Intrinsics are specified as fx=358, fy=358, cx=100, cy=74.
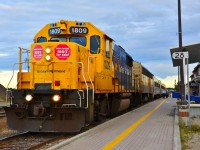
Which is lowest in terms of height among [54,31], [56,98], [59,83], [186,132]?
[186,132]

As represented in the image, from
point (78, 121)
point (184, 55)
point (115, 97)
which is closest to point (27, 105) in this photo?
point (78, 121)

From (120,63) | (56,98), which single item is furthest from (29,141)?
(120,63)

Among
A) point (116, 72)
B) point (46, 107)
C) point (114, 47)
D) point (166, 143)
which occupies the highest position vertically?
point (114, 47)

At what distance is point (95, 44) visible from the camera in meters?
14.2

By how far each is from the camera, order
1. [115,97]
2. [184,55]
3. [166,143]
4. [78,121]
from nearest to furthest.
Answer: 1. [166,143]
2. [78,121]
3. [184,55]
4. [115,97]

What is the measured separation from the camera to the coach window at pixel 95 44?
14133 millimetres

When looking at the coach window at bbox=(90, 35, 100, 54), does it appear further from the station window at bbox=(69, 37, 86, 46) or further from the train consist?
the station window at bbox=(69, 37, 86, 46)

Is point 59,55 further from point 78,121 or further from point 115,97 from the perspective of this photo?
point 115,97

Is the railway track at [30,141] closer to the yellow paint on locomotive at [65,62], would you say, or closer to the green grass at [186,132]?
the yellow paint on locomotive at [65,62]

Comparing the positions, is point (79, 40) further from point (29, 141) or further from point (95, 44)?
point (29, 141)

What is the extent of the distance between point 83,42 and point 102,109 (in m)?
3.29

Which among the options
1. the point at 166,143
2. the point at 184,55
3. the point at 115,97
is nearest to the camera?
the point at 166,143

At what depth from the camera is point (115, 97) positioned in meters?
18.8

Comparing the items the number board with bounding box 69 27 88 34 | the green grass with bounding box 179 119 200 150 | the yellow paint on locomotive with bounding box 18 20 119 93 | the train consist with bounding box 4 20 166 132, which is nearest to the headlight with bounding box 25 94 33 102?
the train consist with bounding box 4 20 166 132
